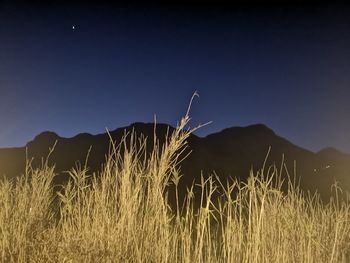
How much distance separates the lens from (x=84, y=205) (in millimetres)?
4898

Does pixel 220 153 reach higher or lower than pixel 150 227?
higher

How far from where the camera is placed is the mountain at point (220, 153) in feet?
167

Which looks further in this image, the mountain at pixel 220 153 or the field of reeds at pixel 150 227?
the mountain at pixel 220 153

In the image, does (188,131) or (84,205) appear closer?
(188,131)

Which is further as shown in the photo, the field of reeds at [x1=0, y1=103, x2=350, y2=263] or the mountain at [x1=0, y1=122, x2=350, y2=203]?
the mountain at [x1=0, y1=122, x2=350, y2=203]

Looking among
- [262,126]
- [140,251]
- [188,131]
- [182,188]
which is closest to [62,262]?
[140,251]

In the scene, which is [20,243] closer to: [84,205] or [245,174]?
[84,205]

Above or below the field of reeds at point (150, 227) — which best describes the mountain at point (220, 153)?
above

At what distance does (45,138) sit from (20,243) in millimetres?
66623

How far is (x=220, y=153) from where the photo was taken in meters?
62.4

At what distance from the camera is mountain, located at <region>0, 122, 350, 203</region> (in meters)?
51.0

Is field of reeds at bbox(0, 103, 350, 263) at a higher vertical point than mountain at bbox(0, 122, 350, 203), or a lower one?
lower

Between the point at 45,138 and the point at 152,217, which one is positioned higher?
the point at 45,138

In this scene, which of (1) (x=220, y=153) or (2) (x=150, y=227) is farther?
(1) (x=220, y=153)
